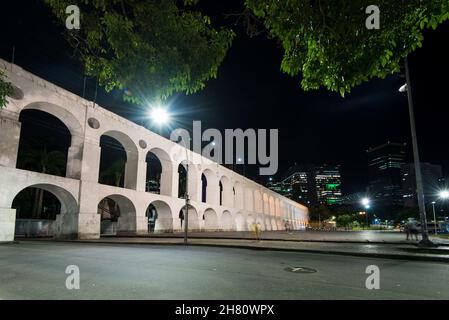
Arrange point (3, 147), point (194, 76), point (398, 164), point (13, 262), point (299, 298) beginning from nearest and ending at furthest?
point (299, 298) → point (194, 76) → point (13, 262) → point (3, 147) → point (398, 164)

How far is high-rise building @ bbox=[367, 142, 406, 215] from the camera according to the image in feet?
547

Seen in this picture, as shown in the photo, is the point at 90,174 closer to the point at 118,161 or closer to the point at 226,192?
the point at 118,161

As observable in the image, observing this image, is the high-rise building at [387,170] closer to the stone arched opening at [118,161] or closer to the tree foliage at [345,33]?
the stone arched opening at [118,161]

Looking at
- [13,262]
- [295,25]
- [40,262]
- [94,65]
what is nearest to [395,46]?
[295,25]

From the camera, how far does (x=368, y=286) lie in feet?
20.1

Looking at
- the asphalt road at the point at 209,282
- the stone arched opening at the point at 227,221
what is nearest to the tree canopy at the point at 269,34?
the asphalt road at the point at 209,282

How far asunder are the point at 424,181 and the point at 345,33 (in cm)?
15124

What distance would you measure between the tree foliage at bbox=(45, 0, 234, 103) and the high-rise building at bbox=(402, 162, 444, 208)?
448 feet

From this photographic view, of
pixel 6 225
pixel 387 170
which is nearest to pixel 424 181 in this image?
pixel 387 170

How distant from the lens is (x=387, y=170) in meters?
175

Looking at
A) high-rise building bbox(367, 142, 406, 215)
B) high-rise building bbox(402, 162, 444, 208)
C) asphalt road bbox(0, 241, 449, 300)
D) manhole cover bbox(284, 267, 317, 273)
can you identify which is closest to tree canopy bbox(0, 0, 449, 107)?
asphalt road bbox(0, 241, 449, 300)
